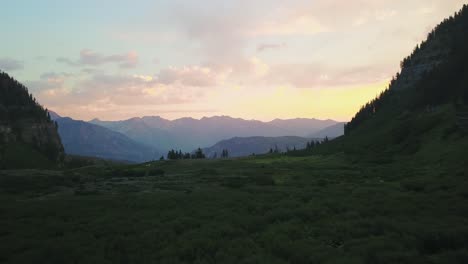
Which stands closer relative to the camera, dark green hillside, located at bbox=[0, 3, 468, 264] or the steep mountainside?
dark green hillside, located at bbox=[0, 3, 468, 264]

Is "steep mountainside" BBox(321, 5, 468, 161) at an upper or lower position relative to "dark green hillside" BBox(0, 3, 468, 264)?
upper

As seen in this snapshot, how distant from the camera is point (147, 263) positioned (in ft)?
59.2

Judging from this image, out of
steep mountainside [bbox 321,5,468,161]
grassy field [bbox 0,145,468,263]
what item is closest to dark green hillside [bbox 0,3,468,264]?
grassy field [bbox 0,145,468,263]

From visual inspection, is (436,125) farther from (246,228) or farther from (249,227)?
(246,228)

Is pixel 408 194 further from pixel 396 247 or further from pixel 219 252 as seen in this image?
pixel 219 252

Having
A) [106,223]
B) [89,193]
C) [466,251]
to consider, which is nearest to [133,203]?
[106,223]

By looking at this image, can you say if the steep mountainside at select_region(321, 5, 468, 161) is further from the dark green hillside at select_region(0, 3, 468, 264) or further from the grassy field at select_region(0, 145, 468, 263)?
the grassy field at select_region(0, 145, 468, 263)

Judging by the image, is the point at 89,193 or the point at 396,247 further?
the point at 89,193

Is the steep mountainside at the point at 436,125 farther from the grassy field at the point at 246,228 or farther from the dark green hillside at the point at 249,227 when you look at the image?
the grassy field at the point at 246,228

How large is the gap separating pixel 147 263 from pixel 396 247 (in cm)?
1251

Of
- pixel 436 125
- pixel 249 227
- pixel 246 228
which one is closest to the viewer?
pixel 246 228

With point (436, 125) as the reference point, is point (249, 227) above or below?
below

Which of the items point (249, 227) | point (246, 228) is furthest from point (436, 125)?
point (246, 228)

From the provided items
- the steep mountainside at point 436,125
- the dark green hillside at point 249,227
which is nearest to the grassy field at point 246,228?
the dark green hillside at point 249,227
